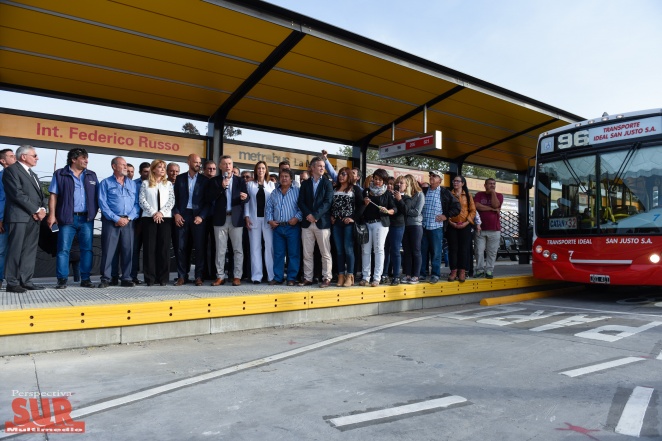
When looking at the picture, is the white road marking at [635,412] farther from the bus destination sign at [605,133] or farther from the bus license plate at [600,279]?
the bus destination sign at [605,133]

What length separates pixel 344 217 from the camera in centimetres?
694

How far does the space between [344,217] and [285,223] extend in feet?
3.06

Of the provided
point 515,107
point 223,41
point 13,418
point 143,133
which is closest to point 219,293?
point 13,418

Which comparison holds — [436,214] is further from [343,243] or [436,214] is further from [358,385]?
[358,385]

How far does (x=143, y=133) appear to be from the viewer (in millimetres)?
8867

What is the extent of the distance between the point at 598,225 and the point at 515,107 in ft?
12.4

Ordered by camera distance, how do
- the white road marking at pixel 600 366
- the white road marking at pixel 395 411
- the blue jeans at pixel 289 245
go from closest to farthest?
1. the white road marking at pixel 395 411
2. the white road marking at pixel 600 366
3. the blue jeans at pixel 289 245

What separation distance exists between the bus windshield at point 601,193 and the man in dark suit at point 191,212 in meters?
6.63

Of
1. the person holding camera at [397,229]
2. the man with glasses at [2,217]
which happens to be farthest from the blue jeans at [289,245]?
the man with glasses at [2,217]

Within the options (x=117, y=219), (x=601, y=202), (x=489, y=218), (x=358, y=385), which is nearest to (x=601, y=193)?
(x=601, y=202)

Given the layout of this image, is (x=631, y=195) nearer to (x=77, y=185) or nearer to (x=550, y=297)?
(x=550, y=297)

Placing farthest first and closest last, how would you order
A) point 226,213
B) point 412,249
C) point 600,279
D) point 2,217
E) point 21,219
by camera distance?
point 600,279
point 412,249
point 226,213
point 2,217
point 21,219

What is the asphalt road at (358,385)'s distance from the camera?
2807 millimetres

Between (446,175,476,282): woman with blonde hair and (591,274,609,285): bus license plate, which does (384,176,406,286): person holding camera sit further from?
(591,274,609,285): bus license plate
